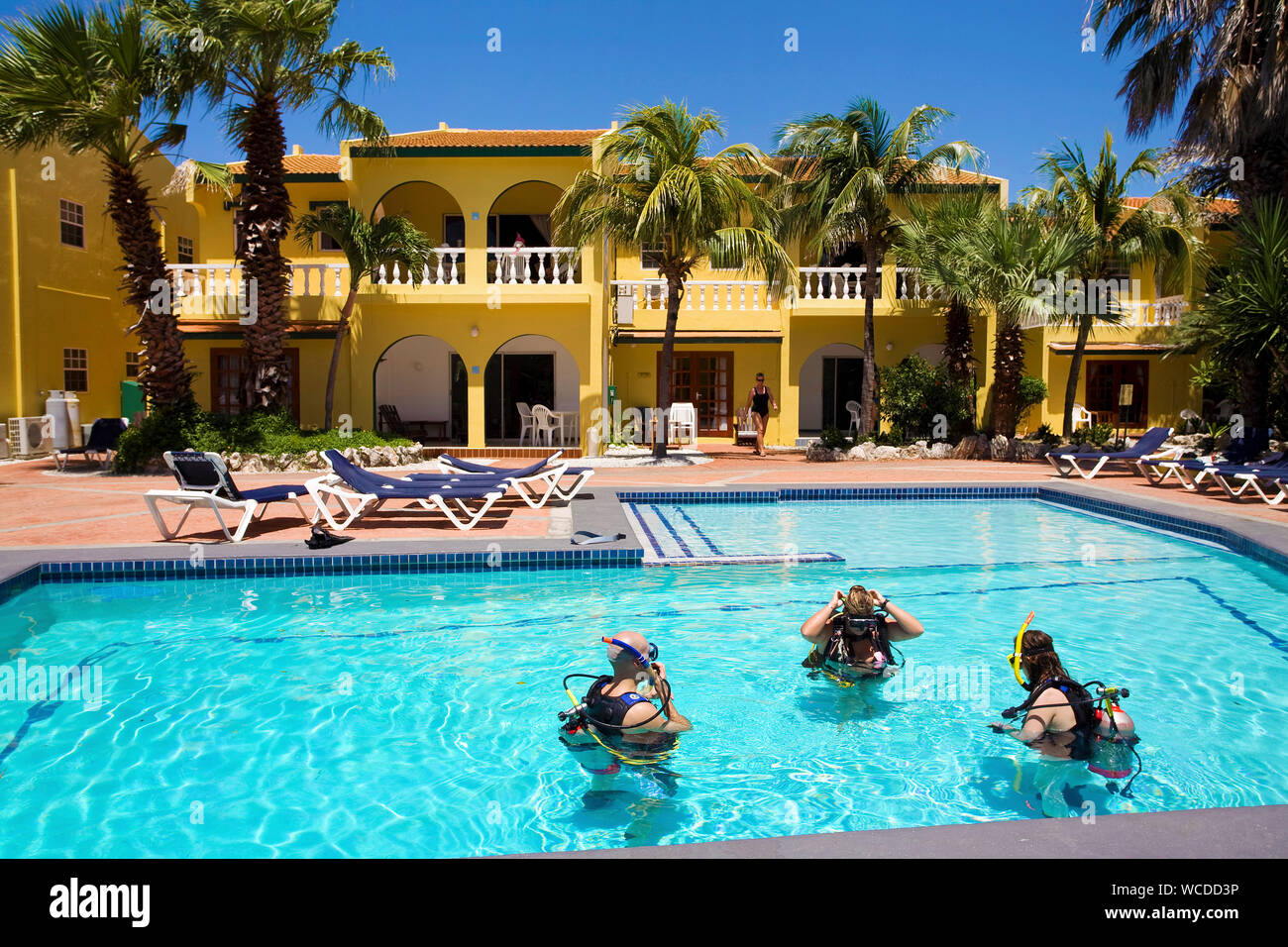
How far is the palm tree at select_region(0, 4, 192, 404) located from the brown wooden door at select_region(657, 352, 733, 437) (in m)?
12.5

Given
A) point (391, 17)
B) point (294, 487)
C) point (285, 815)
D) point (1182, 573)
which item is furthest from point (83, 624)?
point (391, 17)

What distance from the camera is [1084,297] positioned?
19.7m

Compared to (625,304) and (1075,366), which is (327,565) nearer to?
(625,304)

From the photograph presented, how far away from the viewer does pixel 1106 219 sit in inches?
776

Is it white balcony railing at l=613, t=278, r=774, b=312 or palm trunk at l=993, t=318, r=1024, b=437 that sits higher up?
white balcony railing at l=613, t=278, r=774, b=312

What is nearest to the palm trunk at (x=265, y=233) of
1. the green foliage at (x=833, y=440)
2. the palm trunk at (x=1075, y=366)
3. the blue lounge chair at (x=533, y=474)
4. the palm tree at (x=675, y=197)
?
the palm tree at (x=675, y=197)

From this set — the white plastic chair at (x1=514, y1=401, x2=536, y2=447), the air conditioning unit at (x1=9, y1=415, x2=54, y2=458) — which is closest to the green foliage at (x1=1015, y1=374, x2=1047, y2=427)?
the white plastic chair at (x1=514, y1=401, x2=536, y2=447)

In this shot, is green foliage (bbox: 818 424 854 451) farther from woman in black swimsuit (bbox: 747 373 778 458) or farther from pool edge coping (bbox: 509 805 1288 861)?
pool edge coping (bbox: 509 805 1288 861)

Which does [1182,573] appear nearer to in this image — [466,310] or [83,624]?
[83,624]

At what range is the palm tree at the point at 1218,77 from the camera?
1516cm

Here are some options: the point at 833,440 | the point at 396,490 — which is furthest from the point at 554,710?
the point at 833,440

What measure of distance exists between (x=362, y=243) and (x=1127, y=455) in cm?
1492

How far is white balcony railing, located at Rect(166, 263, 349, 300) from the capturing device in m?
19.8

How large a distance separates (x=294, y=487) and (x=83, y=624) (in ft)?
10.5
